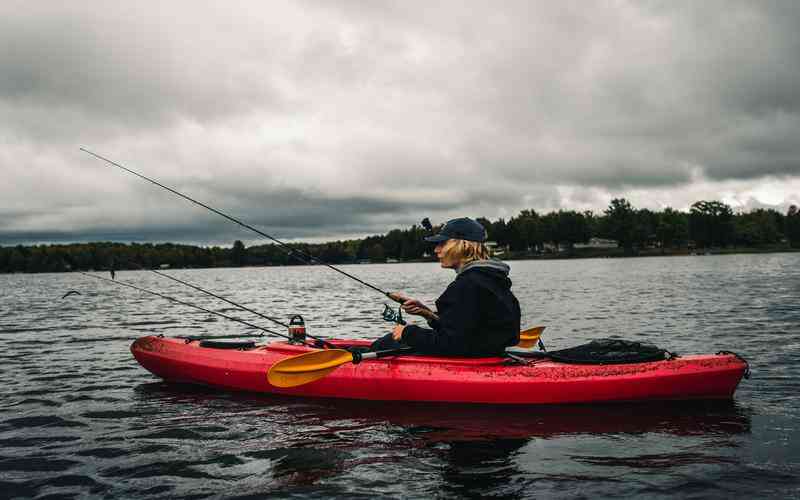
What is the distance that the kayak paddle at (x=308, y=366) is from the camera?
750 cm

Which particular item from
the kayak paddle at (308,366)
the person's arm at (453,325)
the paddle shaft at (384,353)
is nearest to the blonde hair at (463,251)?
the person's arm at (453,325)

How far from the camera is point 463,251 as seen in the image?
753 cm

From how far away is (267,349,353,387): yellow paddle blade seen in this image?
7498 mm

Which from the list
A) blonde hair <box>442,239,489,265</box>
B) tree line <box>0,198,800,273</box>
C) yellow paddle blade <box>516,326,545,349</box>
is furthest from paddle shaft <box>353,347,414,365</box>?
tree line <box>0,198,800,273</box>

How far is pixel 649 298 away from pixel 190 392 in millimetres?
22935

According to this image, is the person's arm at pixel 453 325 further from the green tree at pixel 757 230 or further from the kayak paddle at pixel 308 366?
the green tree at pixel 757 230

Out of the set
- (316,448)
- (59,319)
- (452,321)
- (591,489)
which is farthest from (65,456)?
(59,319)

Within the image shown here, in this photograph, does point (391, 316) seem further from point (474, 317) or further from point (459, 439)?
point (459, 439)

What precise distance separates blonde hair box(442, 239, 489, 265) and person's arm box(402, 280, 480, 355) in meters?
0.46

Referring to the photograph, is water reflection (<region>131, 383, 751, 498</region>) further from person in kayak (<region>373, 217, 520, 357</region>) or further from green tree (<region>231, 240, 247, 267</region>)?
green tree (<region>231, 240, 247, 267</region>)

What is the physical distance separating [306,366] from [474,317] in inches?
91.5

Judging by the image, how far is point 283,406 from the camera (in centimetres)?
830

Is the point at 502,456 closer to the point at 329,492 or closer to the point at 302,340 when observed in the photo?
the point at 329,492

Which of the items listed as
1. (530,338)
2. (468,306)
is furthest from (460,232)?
(530,338)
